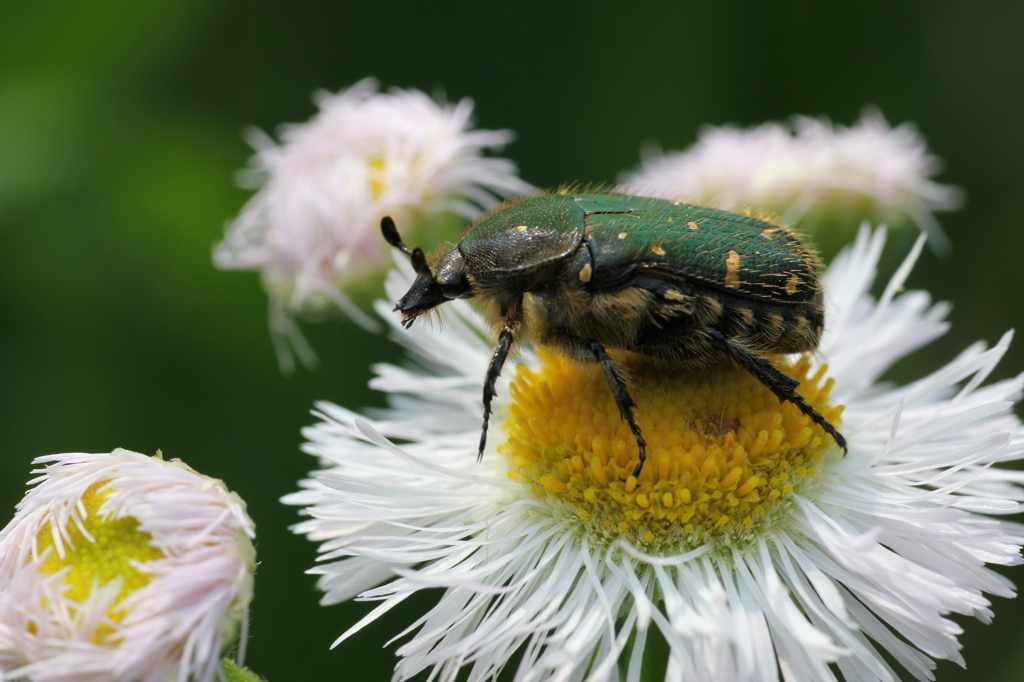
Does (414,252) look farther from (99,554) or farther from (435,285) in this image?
(99,554)

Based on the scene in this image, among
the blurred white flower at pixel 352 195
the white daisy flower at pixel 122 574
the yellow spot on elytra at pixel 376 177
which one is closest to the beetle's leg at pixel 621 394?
the white daisy flower at pixel 122 574

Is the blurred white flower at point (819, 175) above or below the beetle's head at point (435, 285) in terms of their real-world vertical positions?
above

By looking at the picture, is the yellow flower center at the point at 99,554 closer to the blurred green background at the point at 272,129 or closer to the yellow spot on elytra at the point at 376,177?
the blurred green background at the point at 272,129

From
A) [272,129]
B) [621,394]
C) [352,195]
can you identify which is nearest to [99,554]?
[621,394]

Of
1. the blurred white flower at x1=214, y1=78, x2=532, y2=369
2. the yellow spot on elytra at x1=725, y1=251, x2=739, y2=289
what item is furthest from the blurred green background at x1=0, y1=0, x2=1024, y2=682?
the yellow spot on elytra at x1=725, y1=251, x2=739, y2=289

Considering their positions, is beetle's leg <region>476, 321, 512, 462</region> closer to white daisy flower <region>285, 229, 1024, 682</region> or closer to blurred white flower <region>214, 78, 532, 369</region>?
white daisy flower <region>285, 229, 1024, 682</region>

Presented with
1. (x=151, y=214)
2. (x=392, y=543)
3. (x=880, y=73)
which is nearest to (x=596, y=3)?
(x=880, y=73)

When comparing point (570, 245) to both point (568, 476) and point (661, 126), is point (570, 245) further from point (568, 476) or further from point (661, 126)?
point (661, 126)
